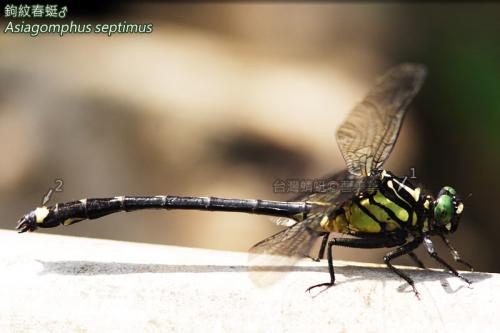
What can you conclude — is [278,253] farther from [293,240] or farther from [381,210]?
[381,210]

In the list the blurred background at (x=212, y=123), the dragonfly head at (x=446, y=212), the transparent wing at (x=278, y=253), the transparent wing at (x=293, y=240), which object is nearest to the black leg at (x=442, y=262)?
the dragonfly head at (x=446, y=212)

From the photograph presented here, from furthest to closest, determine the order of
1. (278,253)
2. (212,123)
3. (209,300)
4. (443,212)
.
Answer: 1. (212,123)
2. (443,212)
3. (278,253)
4. (209,300)

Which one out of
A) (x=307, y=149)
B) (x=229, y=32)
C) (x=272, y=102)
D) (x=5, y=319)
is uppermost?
(x=229, y=32)

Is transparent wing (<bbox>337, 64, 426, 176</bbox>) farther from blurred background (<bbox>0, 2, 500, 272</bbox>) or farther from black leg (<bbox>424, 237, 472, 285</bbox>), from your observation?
blurred background (<bbox>0, 2, 500, 272</bbox>)

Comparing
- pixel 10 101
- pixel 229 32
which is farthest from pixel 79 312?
pixel 229 32

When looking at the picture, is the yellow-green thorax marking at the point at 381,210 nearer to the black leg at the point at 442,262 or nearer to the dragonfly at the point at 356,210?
the dragonfly at the point at 356,210

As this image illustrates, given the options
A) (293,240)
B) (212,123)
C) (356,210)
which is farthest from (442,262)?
(212,123)

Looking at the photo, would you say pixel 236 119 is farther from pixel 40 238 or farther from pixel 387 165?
pixel 40 238
